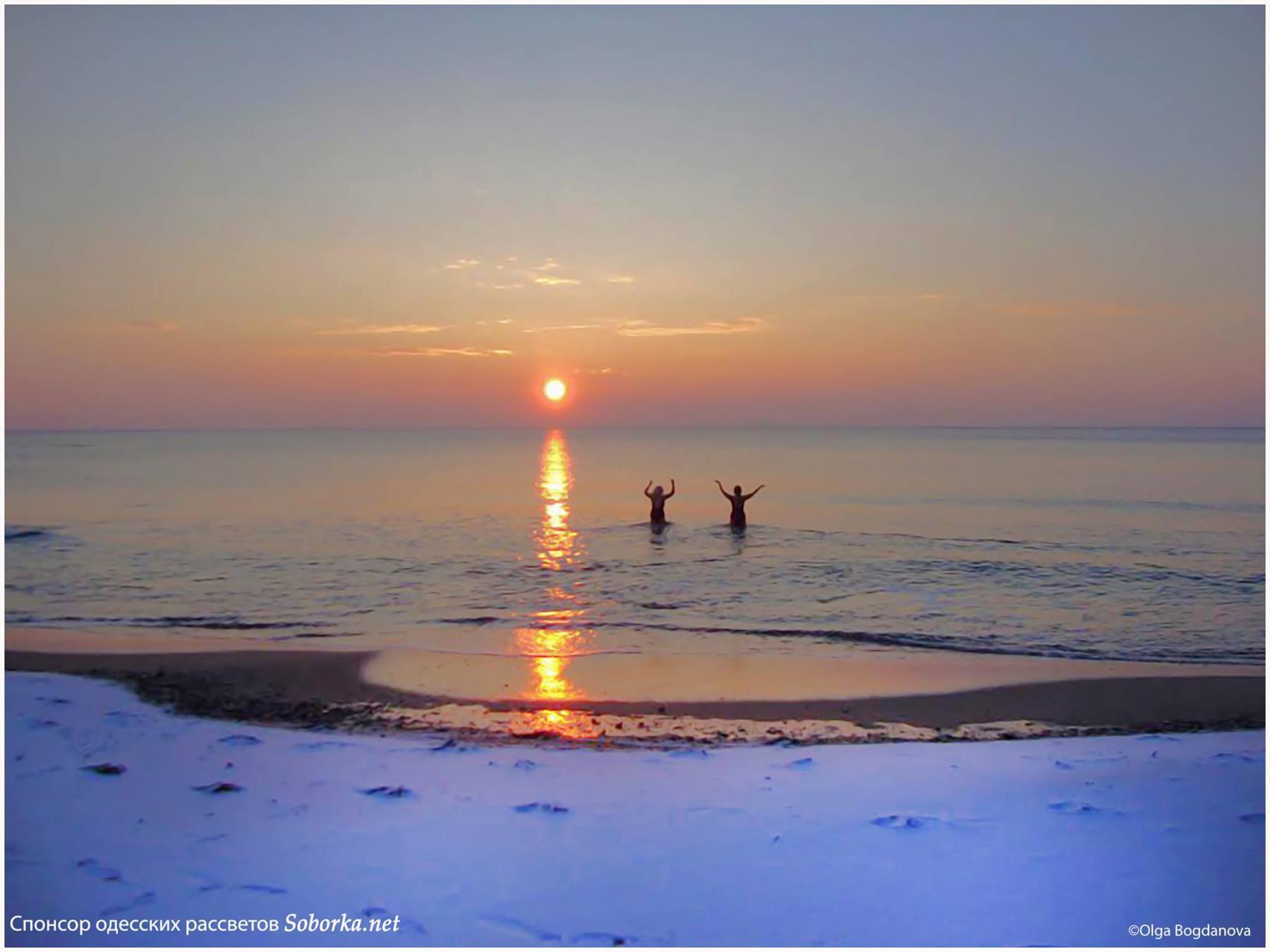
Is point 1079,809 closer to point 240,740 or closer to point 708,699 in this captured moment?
point 708,699

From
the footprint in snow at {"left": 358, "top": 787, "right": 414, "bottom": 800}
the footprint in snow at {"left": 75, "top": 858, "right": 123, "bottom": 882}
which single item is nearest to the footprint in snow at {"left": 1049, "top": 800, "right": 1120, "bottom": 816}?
the footprint in snow at {"left": 358, "top": 787, "right": 414, "bottom": 800}

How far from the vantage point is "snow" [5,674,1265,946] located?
5.13m

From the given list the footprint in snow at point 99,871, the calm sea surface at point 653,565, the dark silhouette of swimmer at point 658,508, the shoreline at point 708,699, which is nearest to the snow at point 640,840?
the footprint in snow at point 99,871

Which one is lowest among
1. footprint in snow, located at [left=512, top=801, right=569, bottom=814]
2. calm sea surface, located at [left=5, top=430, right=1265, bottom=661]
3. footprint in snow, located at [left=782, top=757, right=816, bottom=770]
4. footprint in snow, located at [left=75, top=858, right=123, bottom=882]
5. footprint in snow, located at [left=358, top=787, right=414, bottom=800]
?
calm sea surface, located at [left=5, top=430, right=1265, bottom=661]

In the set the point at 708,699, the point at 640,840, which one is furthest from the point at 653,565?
the point at 640,840

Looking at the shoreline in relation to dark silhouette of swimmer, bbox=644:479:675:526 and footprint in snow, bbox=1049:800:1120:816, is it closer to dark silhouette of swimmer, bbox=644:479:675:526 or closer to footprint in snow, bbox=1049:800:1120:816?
footprint in snow, bbox=1049:800:1120:816

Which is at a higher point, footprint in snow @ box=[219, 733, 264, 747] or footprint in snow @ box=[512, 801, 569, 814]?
footprint in snow @ box=[512, 801, 569, 814]

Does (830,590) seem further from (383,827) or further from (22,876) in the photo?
(22,876)

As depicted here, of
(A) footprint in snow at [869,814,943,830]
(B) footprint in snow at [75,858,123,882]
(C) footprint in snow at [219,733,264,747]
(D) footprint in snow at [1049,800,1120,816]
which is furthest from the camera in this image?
(C) footprint in snow at [219,733,264,747]

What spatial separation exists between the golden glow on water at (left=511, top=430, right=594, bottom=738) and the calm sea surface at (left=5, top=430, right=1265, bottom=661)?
0.09 meters

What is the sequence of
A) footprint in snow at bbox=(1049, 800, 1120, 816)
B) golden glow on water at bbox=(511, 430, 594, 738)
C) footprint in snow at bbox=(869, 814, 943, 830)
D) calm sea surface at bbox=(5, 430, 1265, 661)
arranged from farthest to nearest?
calm sea surface at bbox=(5, 430, 1265, 661) < golden glow on water at bbox=(511, 430, 594, 738) < footprint in snow at bbox=(1049, 800, 1120, 816) < footprint in snow at bbox=(869, 814, 943, 830)

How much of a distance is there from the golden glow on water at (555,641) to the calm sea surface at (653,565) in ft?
0.29

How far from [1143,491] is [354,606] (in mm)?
37286

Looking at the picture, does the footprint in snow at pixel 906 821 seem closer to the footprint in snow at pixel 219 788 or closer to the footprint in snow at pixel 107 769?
the footprint in snow at pixel 219 788
